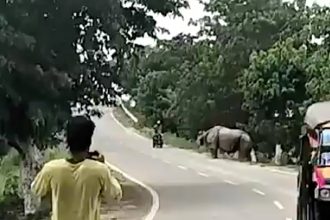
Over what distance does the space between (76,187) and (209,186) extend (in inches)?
978

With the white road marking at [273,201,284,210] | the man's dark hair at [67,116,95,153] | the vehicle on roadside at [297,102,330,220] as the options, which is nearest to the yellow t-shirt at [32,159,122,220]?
the man's dark hair at [67,116,95,153]

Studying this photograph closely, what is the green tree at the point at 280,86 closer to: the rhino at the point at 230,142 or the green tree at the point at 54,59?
the rhino at the point at 230,142

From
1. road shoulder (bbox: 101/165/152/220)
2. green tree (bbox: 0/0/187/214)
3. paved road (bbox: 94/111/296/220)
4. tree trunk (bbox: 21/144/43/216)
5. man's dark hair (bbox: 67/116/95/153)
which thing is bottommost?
road shoulder (bbox: 101/165/152/220)

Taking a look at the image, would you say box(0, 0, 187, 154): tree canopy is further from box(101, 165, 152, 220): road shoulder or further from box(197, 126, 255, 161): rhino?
box(197, 126, 255, 161): rhino

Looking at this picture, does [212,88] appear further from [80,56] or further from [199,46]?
[80,56]

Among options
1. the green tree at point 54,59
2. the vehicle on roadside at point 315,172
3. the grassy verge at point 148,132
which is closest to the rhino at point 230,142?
the grassy verge at point 148,132

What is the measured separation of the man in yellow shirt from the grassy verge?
2202 inches

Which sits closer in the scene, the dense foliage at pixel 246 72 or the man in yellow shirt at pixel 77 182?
the man in yellow shirt at pixel 77 182

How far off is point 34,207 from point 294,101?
2526cm

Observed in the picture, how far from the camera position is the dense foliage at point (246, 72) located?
45.7m

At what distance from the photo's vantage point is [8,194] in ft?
91.1

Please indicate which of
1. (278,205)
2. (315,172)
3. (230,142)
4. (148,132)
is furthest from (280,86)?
(148,132)

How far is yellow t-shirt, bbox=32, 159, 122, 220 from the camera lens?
20.3 feet

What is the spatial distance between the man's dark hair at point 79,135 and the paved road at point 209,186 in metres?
14.6
